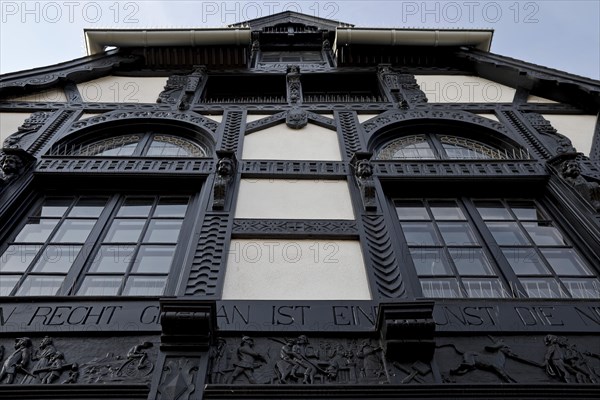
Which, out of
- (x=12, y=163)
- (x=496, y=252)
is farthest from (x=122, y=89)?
(x=496, y=252)

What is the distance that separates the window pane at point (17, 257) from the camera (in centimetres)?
627

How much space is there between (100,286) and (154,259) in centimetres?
70

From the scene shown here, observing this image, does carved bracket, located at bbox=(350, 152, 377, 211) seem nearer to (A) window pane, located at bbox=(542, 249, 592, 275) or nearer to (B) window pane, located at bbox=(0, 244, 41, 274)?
(A) window pane, located at bbox=(542, 249, 592, 275)

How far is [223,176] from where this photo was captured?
7.40 meters

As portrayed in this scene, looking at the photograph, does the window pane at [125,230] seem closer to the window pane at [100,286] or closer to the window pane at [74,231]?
the window pane at [74,231]

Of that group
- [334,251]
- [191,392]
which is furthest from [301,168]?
[191,392]

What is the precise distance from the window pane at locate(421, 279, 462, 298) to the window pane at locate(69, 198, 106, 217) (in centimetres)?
424

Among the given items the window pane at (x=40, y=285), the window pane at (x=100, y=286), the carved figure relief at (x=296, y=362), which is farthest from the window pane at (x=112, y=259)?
the carved figure relief at (x=296, y=362)

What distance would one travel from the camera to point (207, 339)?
4.82m

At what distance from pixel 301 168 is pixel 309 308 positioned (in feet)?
9.60

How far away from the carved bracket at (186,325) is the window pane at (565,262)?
158 inches

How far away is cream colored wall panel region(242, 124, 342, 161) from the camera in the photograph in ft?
27.7

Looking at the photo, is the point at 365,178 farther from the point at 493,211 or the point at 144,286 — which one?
the point at 144,286

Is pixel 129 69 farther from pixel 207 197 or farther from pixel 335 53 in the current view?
pixel 207 197
